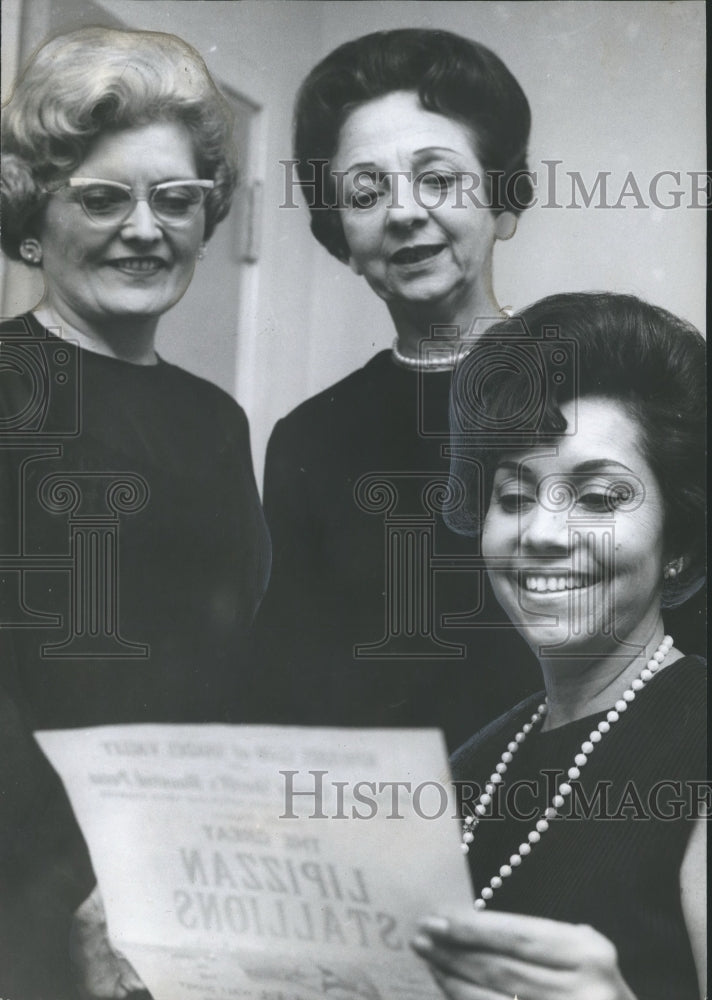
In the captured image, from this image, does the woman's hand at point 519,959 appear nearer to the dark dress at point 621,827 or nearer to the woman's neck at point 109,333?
the dark dress at point 621,827

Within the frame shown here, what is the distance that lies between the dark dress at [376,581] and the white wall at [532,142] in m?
0.09

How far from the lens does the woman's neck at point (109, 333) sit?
2434mm

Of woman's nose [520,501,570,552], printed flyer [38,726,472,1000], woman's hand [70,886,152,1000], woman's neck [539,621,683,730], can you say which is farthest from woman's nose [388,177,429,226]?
woman's hand [70,886,152,1000]

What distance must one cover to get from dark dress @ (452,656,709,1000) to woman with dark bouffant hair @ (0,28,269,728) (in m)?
0.57

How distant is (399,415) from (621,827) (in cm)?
85

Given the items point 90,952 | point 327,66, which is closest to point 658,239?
point 327,66

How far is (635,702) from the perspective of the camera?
7.05 feet

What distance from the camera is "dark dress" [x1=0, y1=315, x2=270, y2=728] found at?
2344mm

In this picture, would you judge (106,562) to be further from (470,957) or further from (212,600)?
(470,957)

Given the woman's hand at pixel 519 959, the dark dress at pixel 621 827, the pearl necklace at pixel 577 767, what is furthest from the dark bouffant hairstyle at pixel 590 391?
the woman's hand at pixel 519 959

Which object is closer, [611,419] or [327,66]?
[611,419]

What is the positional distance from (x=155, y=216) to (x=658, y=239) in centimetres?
98

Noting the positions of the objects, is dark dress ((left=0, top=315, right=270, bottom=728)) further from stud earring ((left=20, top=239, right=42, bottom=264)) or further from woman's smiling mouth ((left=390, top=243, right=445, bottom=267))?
woman's smiling mouth ((left=390, top=243, right=445, bottom=267))

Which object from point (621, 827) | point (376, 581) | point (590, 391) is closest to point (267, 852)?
point (376, 581)
